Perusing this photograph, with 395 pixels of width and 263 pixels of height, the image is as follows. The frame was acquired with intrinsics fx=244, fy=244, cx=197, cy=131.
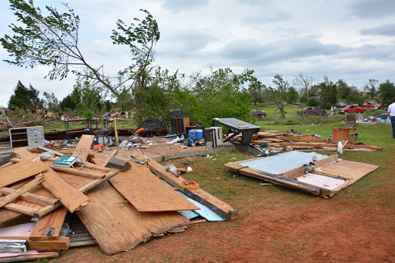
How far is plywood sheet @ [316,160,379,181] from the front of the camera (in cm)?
635

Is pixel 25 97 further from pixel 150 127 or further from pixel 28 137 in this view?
pixel 28 137

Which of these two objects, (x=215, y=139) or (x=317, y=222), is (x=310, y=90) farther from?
(x=317, y=222)

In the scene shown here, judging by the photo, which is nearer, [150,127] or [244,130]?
[244,130]

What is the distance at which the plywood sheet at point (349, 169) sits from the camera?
250 inches

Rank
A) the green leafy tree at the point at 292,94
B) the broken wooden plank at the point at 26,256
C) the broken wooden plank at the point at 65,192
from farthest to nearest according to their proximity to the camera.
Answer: the green leafy tree at the point at 292,94 < the broken wooden plank at the point at 65,192 < the broken wooden plank at the point at 26,256

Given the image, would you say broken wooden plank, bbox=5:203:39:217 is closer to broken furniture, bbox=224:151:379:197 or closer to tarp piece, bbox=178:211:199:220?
tarp piece, bbox=178:211:199:220

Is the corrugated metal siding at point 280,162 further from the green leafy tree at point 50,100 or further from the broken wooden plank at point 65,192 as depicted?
the green leafy tree at point 50,100

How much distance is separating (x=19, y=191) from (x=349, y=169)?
769cm

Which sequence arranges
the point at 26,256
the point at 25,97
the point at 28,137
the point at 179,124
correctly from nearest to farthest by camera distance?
1. the point at 26,256
2. the point at 28,137
3. the point at 179,124
4. the point at 25,97

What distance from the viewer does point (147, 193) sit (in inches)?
174

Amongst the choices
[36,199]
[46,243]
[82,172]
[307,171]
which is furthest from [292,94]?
[46,243]

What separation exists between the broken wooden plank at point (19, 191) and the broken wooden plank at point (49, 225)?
0.66 m

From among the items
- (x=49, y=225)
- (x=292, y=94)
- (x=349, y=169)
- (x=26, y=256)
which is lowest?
(x=349, y=169)

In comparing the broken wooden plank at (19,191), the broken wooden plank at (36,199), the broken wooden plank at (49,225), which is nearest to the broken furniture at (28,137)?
the broken wooden plank at (19,191)
